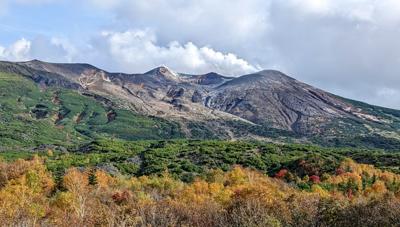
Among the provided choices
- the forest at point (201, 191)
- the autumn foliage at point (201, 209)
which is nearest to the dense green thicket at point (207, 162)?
the forest at point (201, 191)

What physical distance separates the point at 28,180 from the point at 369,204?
80.0 meters

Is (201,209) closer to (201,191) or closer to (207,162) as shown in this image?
(201,191)

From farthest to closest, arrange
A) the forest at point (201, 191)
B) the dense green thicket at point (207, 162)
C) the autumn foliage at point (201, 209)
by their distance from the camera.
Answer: the dense green thicket at point (207, 162) < the forest at point (201, 191) < the autumn foliage at point (201, 209)

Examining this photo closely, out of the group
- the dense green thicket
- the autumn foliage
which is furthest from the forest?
the dense green thicket

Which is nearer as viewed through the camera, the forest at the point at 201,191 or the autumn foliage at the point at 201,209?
the autumn foliage at the point at 201,209

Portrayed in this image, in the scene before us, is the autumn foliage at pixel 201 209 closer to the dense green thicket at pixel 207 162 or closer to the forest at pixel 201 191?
the forest at pixel 201 191

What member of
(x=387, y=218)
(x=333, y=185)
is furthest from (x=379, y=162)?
(x=387, y=218)

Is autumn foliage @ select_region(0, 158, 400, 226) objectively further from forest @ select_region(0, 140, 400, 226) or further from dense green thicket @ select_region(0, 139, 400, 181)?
dense green thicket @ select_region(0, 139, 400, 181)

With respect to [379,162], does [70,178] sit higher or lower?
lower

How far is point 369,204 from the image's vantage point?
193 feet

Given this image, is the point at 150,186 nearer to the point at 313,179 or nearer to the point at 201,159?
the point at 313,179

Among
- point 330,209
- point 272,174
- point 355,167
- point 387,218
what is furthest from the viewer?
point 272,174

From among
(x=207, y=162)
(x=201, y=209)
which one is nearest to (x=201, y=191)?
(x=201, y=209)

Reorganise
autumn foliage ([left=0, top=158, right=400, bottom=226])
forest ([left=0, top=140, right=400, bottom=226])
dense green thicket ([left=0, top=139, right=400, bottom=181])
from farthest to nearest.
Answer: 1. dense green thicket ([left=0, top=139, right=400, bottom=181])
2. forest ([left=0, top=140, right=400, bottom=226])
3. autumn foliage ([left=0, top=158, right=400, bottom=226])
